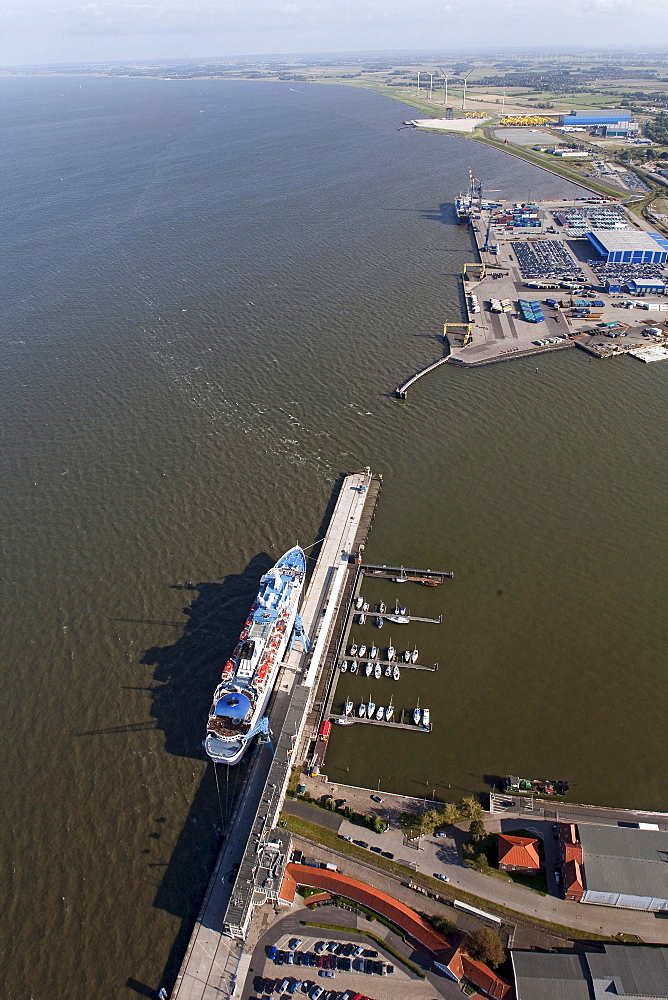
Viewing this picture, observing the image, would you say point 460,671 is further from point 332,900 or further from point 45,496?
point 45,496

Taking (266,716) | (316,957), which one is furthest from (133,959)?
(266,716)

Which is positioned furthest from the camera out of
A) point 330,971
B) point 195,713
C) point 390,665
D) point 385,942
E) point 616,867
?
point 390,665

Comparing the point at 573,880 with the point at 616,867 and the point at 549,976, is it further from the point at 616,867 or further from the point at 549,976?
the point at 549,976

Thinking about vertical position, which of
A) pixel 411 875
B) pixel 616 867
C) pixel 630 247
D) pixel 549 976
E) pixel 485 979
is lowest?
pixel 485 979

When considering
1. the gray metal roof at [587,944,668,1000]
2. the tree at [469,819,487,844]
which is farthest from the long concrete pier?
the gray metal roof at [587,944,668,1000]

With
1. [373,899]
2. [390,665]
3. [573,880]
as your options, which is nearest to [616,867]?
→ [573,880]

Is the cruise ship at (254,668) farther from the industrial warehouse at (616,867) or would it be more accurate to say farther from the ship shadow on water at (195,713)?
the industrial warehouse at (616,867)

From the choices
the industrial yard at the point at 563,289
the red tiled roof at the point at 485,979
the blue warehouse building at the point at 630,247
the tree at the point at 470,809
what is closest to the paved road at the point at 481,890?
the tree at the point at 470,809

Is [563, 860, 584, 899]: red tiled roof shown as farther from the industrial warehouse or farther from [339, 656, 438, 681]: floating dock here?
[339, 656, 438, 681]: floating dock
